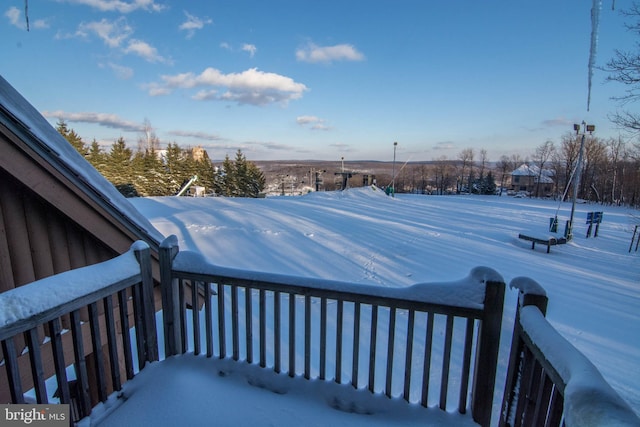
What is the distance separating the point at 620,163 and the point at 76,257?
45706mm

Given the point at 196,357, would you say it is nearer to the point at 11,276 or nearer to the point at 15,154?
the point at 11,276

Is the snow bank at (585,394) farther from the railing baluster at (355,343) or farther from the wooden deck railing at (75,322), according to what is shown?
the wooden deck railing at (75,322)

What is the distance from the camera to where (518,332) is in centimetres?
164

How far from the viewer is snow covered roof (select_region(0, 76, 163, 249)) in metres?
2.11

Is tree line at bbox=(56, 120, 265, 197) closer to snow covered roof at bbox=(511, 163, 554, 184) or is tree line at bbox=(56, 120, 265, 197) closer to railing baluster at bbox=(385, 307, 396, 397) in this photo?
railing baluster at bbox=(385, 307, 396, 397)

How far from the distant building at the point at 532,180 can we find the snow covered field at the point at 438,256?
109ft

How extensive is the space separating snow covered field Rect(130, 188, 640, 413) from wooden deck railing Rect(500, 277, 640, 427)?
2.62 m

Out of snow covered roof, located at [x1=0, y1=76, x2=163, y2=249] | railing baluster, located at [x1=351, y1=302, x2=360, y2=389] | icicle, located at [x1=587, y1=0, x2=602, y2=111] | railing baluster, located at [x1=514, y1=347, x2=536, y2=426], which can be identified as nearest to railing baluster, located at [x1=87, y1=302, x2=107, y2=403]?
snow covered roof, located at [x1=0, y1=76, x2=163, y2=249]

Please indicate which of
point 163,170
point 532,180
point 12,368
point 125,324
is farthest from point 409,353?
point 532,180

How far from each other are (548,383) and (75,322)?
2.42 meters

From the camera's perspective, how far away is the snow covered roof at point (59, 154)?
6.93 ft

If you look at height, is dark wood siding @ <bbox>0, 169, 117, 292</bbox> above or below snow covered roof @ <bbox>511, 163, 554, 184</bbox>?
below

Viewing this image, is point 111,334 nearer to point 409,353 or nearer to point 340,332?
point 340,332

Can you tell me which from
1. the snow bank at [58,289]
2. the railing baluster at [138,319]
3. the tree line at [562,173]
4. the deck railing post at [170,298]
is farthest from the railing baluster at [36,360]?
the tree line at [562,173]
